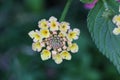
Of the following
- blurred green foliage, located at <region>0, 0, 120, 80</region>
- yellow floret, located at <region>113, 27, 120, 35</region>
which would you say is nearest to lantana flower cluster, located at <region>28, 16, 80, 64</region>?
yellow floret, located at <region>113, 27, 120, 35</region>

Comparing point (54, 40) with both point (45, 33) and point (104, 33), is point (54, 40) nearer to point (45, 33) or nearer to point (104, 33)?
point (45, 33)

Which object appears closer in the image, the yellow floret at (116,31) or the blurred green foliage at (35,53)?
the yellow floret at (116,31)

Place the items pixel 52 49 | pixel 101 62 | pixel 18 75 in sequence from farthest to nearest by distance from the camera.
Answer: pixel 101 62 < pixel 18 75 < pixel 52 49

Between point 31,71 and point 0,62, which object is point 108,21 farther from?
point 0,62

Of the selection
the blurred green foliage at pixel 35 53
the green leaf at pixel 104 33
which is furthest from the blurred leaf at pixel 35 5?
the green leaf at pixel 104 33

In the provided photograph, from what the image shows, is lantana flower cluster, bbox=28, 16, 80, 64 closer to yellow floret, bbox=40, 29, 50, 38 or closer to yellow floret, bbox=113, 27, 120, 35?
yellow floret, bbox=40, 29, 50, 38

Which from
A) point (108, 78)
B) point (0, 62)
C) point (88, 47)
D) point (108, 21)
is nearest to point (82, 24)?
point (88, 47)

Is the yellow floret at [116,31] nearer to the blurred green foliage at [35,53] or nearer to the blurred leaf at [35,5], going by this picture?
the blurred green foliage at [35,53]
